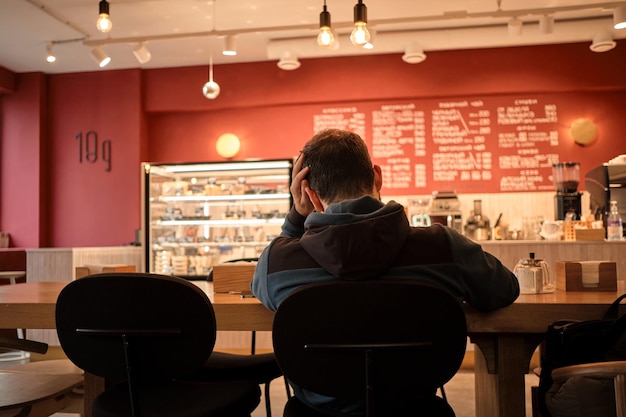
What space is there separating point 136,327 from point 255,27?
4863 mm

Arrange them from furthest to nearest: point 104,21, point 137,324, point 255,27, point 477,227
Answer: point 477,227
point 255,27
point 104,21
point 137,324

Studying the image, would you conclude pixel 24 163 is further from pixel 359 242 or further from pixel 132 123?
pixel 359 242

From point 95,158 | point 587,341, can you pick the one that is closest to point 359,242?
point 587,341

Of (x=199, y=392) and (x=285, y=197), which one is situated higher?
(x=285, y=197)

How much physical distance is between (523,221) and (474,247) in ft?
16.6

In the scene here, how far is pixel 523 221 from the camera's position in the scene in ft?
20.3

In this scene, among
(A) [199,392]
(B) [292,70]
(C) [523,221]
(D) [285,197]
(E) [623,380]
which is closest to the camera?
(E) [623,380]

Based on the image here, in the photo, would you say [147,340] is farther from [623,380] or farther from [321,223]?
[623,380]

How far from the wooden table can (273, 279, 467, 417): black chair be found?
1.13 ft

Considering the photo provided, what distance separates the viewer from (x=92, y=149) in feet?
22.9

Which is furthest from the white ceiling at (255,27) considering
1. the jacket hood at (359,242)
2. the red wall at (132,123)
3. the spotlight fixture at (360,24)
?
the jacket hood at (359,242)

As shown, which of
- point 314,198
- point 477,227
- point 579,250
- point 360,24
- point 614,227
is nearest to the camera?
point 314,198

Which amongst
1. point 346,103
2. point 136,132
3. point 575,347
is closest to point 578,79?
point 346,103

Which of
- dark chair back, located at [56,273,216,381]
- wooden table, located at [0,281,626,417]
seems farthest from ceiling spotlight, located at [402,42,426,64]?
dark chair back, located at [56,273,216,381]
